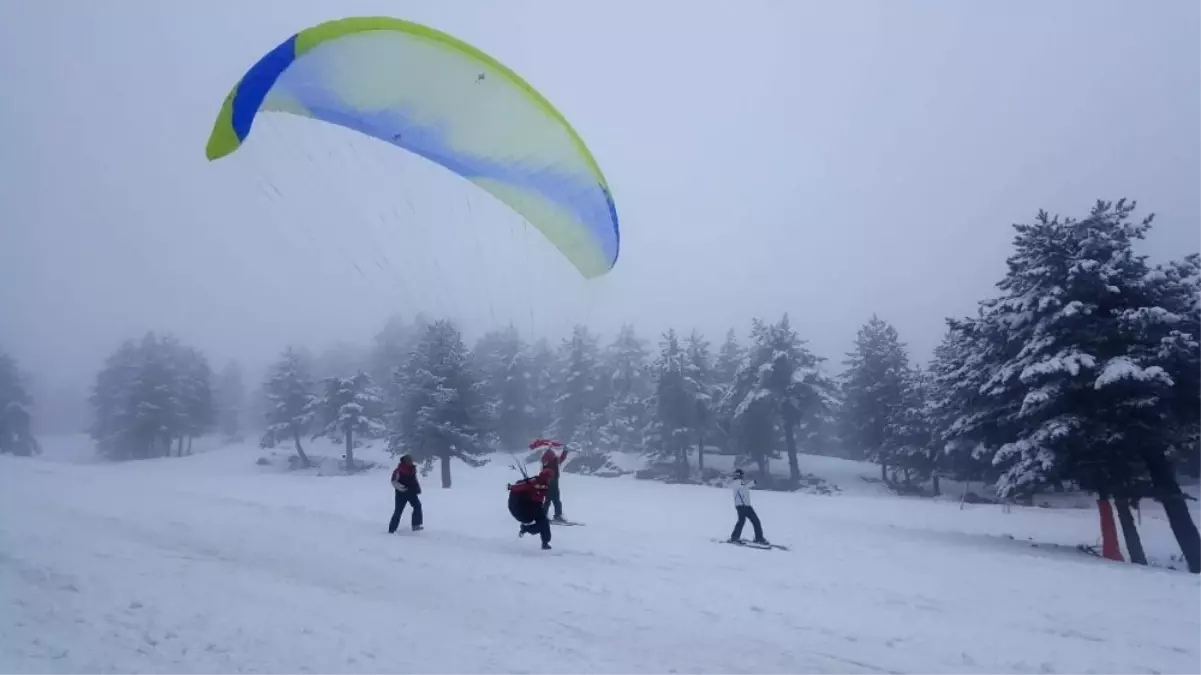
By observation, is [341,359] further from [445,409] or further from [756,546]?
[756,546]

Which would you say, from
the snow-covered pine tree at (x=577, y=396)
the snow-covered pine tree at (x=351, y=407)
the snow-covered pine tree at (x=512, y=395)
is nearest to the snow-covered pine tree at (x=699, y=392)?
the snow-covered pine tree at (x=577, y=396)

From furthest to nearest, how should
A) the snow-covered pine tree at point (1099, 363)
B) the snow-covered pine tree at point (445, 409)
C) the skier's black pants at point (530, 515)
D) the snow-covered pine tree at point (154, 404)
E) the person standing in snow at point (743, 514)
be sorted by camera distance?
the snow-covered pine tree at point (154, 404) → the snow-covered pine tree at point (445, 409) → the snow-covered pine tree at point (1099, 363) → the person standing in snow at point (743, 514) → the skier's black pants at point (530, 515)

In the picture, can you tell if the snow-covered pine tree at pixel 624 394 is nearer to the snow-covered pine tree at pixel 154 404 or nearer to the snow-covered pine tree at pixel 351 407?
the snow-covered pine tree at pixel 351 407

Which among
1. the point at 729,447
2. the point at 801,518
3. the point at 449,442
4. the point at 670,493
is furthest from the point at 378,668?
the point at 729,447

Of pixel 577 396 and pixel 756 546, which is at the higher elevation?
pixel 577 396

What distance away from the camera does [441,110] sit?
11727mm

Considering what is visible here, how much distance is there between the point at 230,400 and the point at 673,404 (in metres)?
61.1

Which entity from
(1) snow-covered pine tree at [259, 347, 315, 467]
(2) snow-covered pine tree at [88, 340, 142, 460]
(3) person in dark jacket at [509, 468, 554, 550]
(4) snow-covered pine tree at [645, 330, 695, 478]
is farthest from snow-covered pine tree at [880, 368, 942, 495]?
(2) snow-covered pine tree at [88, 340, 142, 460]

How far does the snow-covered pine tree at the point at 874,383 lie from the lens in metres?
46.2

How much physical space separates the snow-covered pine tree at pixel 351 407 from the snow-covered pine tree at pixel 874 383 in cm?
3623

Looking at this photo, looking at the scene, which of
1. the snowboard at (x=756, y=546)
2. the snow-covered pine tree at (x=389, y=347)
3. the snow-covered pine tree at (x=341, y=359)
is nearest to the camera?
the snowboard at (x=756, y=546)

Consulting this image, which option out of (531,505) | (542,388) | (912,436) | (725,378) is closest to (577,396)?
(542,388)

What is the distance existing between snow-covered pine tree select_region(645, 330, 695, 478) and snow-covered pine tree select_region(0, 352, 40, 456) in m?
51.6

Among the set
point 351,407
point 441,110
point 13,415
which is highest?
point 441,110
